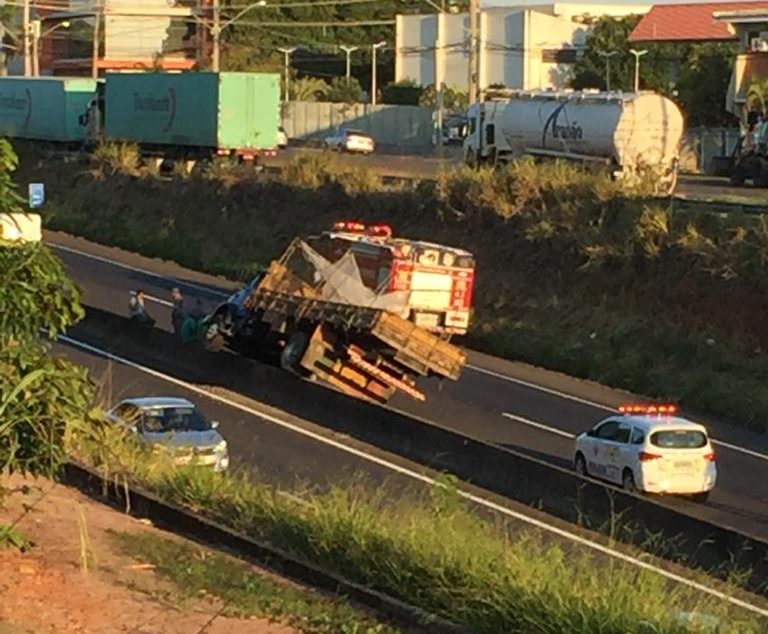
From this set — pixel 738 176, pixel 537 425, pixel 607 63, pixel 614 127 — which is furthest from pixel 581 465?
pixel 607 63

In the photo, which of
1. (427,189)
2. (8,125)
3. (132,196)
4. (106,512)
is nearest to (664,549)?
(106,512)

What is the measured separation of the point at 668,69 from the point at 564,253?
66.6m

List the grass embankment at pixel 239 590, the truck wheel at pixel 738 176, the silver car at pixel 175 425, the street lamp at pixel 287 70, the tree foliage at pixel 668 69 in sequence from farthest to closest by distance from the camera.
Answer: the street lamp at pixel 287 70 < the tree foliage at pixel 668 69 < the truck wheel at pixel 738 176 < the silver car at pixel 175 425 < the grass embankment at pixel 239 590

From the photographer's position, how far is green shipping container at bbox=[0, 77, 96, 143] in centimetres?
7025

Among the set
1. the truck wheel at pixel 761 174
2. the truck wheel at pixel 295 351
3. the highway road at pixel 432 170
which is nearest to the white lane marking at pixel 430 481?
the truck wheel at pixel 295 351

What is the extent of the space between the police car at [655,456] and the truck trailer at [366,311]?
425cm

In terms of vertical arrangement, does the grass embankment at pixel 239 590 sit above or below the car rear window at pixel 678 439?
above

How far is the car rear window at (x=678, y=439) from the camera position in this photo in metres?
24.2

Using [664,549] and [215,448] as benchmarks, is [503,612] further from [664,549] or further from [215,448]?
[215,448]

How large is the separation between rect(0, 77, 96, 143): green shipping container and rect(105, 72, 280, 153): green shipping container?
5687mm

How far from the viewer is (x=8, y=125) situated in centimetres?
7331

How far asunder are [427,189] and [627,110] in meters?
8.19

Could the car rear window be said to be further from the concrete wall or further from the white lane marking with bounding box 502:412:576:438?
the concrete wall

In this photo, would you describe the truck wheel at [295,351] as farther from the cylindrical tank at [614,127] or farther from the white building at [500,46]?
the white building at [500,46]
